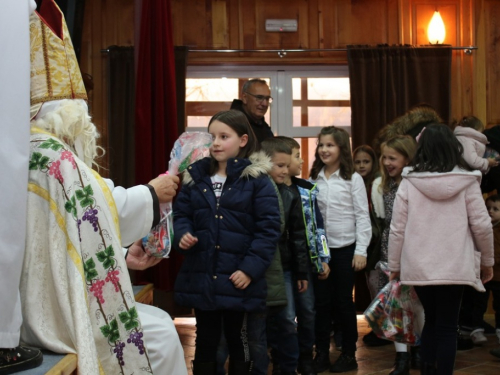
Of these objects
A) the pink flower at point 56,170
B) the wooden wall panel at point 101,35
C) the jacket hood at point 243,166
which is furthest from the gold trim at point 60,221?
the wooden wall panel at point 101,35

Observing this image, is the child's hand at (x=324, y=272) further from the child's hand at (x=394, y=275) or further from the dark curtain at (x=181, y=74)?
the dark curtain at (x=181, y=74)

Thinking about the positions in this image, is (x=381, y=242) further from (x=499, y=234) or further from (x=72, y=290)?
(x=72, y=290)

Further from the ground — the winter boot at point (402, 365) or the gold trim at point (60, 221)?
the gold trim at point (60, 221)

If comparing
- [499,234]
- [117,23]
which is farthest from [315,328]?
[117,23]

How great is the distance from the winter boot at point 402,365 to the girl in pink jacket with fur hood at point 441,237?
41cm

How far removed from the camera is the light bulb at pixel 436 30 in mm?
6113

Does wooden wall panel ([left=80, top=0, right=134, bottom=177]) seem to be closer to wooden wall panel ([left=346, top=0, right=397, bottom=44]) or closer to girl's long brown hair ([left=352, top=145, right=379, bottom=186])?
wooden wall panel ([left=346, top=0, right=397, bottom=44])

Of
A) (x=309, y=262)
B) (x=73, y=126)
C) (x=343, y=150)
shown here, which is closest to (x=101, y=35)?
(x=343, y=150)

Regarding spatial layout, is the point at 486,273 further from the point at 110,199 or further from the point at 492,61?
the point at 492,61

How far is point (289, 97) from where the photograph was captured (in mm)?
6316

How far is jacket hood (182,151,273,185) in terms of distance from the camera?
11.0ft

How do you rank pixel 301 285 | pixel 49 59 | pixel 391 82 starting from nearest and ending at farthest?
pixel 49 59 < pixel 301 285 < pixel 391 82

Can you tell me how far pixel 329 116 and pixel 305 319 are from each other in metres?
2.73

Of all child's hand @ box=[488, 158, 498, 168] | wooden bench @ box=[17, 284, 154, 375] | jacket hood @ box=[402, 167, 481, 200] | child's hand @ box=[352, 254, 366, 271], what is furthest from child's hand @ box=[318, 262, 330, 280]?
wooden bench @ box=[17, 284, 154, 375]
